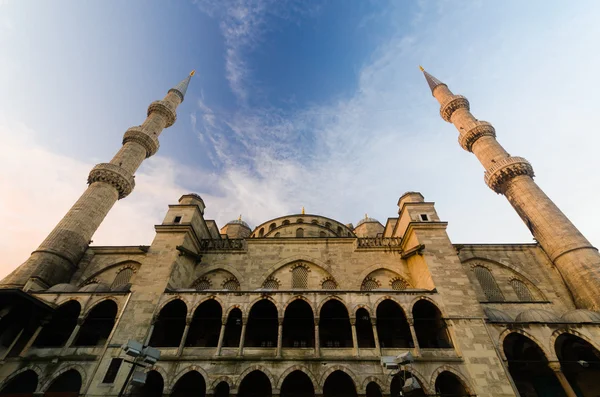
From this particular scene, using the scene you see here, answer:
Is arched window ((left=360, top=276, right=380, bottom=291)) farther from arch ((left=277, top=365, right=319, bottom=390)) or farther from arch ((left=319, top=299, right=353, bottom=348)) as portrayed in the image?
arch ((left=277, top=365, right=319, bottom=390))

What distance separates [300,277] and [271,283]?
5.52 ft

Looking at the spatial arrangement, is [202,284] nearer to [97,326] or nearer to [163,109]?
[97,326]

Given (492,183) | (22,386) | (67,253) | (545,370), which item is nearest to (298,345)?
(545,370)

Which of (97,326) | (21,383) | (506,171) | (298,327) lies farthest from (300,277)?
(506,171)

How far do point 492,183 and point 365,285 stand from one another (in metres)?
12.5

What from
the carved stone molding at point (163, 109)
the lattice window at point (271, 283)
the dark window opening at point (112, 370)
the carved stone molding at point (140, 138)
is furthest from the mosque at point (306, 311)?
the carved stone molding at point (163, 109)

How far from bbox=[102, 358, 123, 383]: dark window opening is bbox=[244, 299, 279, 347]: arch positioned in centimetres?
536

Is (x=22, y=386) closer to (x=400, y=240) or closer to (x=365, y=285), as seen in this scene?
(x=365, y=285)

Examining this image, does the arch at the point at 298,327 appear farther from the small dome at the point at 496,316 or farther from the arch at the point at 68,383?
the arch at the point at 68,383

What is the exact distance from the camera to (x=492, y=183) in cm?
2066

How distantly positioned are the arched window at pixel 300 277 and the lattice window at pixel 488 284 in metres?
9.88

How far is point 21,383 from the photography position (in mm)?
13148

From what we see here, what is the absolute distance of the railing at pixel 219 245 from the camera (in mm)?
17516

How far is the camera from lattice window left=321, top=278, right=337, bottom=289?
16.2 metres
